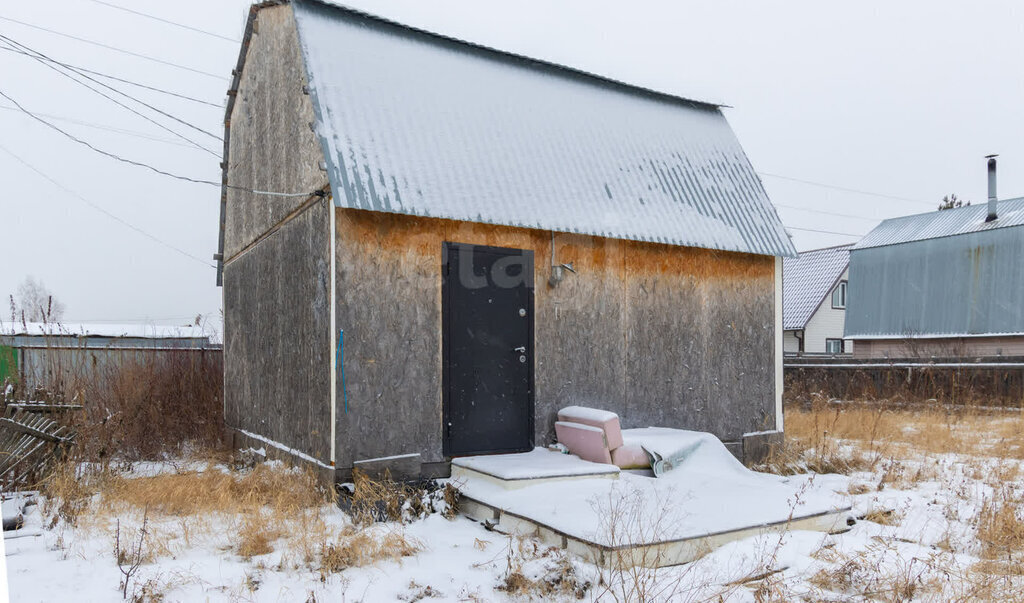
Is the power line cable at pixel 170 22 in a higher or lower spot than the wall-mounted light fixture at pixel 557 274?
higher

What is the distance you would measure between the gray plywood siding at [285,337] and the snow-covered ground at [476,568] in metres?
1.41

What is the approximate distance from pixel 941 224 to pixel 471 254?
21.2 metres

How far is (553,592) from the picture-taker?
420cm

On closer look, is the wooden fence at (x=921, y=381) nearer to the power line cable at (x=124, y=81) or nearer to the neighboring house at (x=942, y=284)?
the neighboring house at (x=942, y=284)

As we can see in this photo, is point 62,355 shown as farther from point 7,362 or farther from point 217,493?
point 217,493

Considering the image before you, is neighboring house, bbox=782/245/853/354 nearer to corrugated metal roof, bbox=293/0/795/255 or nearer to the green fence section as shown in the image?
corrugated metal roof, bbox=293/0/795/255

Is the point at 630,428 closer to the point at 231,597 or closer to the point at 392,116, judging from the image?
the point at 392,116

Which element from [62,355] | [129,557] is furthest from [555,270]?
[62,355]

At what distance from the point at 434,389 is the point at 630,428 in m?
2.61

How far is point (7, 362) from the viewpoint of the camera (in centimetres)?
904

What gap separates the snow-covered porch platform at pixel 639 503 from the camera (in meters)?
4.71

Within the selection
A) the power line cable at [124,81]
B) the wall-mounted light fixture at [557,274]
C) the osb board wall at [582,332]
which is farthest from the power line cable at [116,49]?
the wall-mounted light fixture at [557,274]

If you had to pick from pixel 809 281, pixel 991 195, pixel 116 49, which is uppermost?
pixel 116 49

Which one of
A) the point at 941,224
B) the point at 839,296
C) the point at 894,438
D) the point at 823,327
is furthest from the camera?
the point at 839,296
